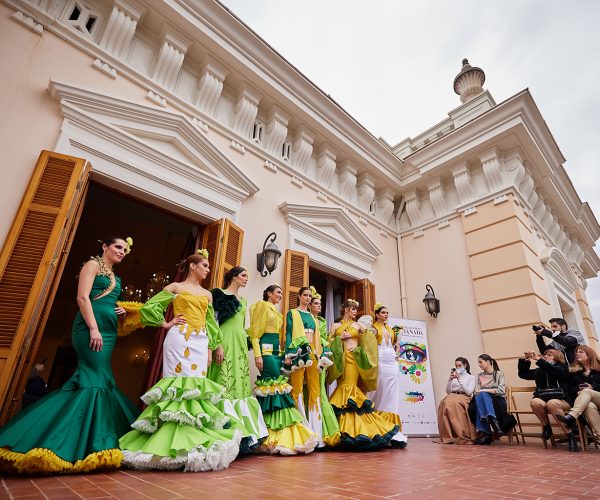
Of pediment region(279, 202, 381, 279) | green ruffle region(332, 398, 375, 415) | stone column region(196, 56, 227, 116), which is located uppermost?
stone column region(196, 56, 227, 116)

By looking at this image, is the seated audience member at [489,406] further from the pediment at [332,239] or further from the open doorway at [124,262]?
the open doorway at [124,262]

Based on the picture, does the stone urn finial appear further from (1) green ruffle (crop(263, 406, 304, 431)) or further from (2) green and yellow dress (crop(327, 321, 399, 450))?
(1) green ruffle (crop(263, 406, 304, 431))

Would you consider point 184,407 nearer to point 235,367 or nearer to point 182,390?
point 182,390

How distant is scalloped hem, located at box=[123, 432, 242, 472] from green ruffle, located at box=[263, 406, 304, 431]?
1.15 meters

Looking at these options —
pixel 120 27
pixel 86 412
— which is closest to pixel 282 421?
pixel 86 412

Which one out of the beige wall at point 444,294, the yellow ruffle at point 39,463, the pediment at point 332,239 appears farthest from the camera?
the beige wall at point 444,294

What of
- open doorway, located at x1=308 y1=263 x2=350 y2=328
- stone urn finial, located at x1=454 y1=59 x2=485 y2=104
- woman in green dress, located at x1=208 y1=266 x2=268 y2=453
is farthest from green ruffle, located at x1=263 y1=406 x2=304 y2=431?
stone urn finial, located at x1=454 y1=59 x2=485 y2=104

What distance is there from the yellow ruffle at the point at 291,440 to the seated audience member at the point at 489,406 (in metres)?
2.96

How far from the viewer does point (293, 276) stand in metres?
5.41

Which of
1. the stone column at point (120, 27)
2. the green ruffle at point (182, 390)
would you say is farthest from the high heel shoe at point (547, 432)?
the stone column at point (120, 27)

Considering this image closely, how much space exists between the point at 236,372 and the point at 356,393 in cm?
158

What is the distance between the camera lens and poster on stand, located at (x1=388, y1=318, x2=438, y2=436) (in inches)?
240

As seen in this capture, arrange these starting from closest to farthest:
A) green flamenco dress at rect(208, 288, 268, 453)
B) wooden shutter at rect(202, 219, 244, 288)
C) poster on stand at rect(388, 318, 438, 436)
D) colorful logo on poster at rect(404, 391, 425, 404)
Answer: green flamenco dress at rect(208, 288, 268, 453), wooden shutter at rect(202, 219, 244, 288), poster on stand at rect(388, 318, 438, 436), colorful logo on poster at rect(404, 391, 425, 404)

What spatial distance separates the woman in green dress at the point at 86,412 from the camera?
6.72 feet
